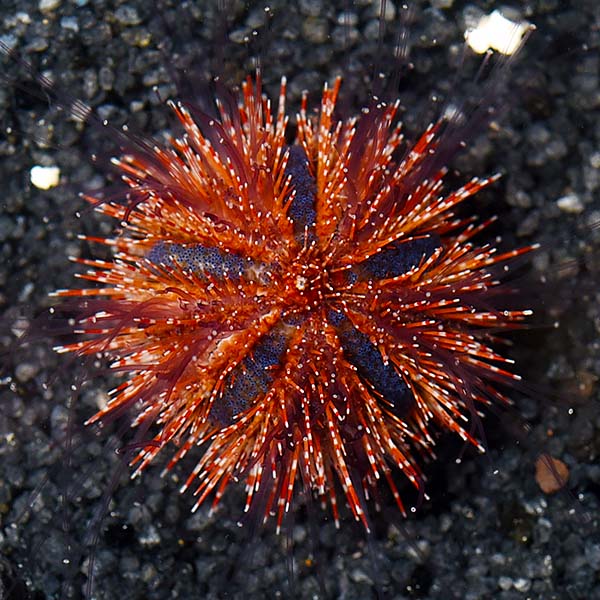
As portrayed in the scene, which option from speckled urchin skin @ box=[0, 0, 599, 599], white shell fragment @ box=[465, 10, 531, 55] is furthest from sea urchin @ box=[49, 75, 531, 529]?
white shell fragment @ box=[465, 10, 531, 55]

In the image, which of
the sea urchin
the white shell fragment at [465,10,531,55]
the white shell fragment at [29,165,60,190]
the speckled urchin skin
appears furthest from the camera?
the white shell fragment at [29,165,60,190]

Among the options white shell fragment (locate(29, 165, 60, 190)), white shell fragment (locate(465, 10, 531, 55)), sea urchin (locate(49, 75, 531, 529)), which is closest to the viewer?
sea urchin (locate(49, 75, 531, 529))

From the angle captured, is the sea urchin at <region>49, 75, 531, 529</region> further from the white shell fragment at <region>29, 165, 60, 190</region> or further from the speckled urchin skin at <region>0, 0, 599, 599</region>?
the white shell fragment at <region>29, 165, 60, 190</region>

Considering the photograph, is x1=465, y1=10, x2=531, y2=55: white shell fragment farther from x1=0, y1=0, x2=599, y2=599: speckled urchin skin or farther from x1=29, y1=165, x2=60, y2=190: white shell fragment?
x1=29, y1=165, x2=60, y2=190: white shell fragment

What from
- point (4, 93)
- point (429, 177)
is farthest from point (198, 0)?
point (429, 177)

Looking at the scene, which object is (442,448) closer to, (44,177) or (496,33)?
(496,33)

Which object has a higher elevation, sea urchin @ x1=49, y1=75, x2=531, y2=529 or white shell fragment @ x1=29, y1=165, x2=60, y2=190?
white shell fragment @ x1=29, y1=165, x2=60, y2=190

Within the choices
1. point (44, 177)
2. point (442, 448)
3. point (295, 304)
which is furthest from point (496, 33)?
→ point (44, 177)

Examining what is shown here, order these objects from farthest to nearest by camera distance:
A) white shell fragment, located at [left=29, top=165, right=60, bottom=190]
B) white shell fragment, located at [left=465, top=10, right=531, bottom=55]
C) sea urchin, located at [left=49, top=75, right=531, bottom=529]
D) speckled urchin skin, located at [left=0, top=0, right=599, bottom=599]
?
white shell fragment, located at [left=29, top=165, right=60, bottom=190] < white shell fragment, located at [left=465, top=10, right=531, bottom=55] < speckled urchin skin, located at [left=0, top=0, right=599, bottom=599] < sea urchin, located at [left=49, top=75, right=531, bottom=529]

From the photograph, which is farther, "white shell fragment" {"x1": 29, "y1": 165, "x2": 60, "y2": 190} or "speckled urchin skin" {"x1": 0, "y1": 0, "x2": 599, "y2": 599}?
"white shell fragment" {"x1": 29, "y1": 165, "x2": 60, "y2": 190}
